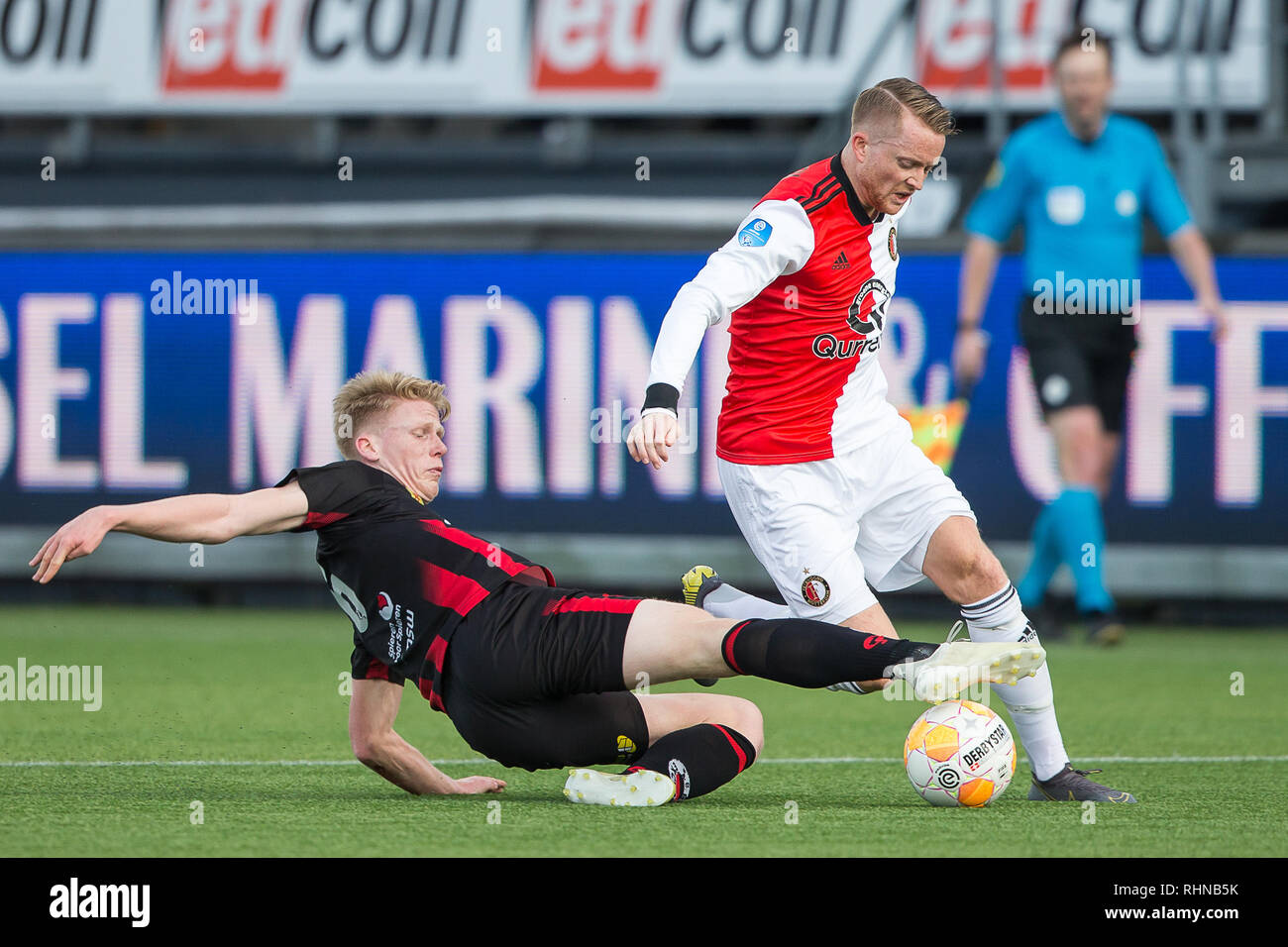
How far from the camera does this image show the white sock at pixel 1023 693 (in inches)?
193

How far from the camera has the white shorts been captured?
16.1ft

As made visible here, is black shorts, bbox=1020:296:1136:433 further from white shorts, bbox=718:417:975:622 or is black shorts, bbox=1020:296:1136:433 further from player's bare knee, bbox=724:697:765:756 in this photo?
player's bare knee, bbox=724:697:765:756

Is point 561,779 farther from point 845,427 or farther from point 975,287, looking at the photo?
point 975,287

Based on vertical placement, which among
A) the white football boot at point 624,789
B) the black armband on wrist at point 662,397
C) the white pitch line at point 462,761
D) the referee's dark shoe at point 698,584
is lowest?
the white pitch line at point 462,761

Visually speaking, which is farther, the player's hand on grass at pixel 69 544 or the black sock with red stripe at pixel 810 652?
the black sock with red stripe at pixel 810 652

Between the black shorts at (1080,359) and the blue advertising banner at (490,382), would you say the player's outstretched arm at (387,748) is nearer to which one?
the black shorts at (1080,359)

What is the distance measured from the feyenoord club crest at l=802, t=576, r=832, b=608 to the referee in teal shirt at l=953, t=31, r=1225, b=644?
154 inches

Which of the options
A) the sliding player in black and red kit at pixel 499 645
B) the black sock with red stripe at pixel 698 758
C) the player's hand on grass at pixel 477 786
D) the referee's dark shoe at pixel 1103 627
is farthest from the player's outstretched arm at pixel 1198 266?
the player's hand on grass at pixel 477 786

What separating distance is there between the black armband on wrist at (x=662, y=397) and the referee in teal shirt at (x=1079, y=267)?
4448 millimetres

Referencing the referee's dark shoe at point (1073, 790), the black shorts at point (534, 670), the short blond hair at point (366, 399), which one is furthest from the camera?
the referee's dark shoe at point (1073, 790)

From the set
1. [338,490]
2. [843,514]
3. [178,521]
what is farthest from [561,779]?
[178,521]

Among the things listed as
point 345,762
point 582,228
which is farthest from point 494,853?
point 582,228

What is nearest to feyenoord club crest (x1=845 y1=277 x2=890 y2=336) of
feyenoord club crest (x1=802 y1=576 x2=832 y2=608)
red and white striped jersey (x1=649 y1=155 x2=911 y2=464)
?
red and white striped jersey (x1=649 y1=155 x2=911 y2=464)

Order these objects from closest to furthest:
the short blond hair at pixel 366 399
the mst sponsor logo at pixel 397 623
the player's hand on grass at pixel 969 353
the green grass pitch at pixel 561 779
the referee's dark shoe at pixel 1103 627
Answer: the green grass pitch at pixel 561 779, the mst sponsor logo at pixel 397 623, the short blond hair at pixel 366 399, the player's hand on grass at pixel 969 353, the referee's dark shoe at pixel 1103 627
